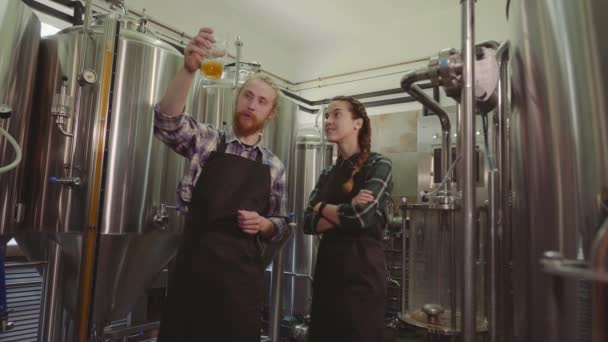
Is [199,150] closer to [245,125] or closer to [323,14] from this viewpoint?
[245,125]

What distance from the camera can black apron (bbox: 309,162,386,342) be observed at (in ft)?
5.11

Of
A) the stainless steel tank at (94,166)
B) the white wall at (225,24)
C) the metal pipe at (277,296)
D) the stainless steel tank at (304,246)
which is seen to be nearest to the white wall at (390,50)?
the white wall at (225,24)

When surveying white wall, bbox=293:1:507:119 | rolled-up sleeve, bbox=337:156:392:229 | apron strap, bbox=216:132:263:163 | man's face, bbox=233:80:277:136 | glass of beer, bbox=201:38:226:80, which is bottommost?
rolled-up sleeve, bbox=337:156:392:229

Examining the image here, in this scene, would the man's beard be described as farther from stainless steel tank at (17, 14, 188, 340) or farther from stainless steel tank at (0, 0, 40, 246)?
stainless steel tank at (0, 0, 40, 246)

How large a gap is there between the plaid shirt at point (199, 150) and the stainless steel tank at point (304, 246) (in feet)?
5.37

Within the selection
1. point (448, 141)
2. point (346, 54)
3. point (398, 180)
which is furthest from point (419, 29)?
point (448, 141)

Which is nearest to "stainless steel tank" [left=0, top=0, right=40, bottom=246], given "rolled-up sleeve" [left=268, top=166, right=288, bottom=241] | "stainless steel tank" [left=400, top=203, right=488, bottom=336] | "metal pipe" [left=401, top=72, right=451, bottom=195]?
"rolled-up sleeve" [left=268, top=166, right=288, bottom=241]

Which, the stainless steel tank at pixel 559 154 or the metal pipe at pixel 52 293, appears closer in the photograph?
the stainless steel tank at pixel 559 154

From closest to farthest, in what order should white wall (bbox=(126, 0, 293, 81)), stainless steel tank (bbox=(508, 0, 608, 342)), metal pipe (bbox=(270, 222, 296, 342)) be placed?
stainless steel tank (bbox=(508, 0, 608, 342)) → metal pipe (bbox=(270, 222, 296, 342)) → white wall (bbox=(126, 0, 293, 81))

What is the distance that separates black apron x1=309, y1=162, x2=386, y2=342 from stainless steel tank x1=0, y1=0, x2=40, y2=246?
1535 mm

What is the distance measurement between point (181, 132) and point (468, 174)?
108 cm

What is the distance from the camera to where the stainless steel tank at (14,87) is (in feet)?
5.49

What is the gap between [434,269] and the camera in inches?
55.2

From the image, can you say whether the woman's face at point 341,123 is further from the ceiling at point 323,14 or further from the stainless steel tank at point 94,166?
the ceiling at point 323,14
